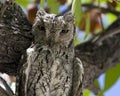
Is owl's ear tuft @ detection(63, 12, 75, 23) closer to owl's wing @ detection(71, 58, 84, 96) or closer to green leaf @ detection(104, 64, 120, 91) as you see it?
owl's wing @ detection(71, 58, 84, 96)

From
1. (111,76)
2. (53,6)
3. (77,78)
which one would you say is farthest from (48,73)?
(111,76)

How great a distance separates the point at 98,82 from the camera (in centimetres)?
430

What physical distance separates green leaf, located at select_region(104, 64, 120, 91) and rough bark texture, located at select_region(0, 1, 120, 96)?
0.28ft

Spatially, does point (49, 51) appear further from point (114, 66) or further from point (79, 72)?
point (114, 66)

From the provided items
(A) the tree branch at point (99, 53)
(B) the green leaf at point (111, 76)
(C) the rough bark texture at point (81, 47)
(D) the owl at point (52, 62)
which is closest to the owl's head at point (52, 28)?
(D) the owl at point (52, 62)

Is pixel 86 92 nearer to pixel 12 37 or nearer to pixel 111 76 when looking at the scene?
pixel 111 76

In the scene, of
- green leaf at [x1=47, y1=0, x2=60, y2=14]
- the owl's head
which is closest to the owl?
the owl's head

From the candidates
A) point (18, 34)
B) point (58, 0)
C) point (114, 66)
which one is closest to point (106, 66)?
point (114, 66)

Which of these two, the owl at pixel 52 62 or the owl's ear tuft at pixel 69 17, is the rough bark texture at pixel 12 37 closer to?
the owl at pixel 52 62

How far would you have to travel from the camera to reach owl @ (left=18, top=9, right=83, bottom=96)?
3.53 metres

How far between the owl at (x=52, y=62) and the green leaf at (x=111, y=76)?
47cm

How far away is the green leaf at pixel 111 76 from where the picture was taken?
4.06 meters

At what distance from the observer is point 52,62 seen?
361 centimetres

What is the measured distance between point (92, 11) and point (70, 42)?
110 cm
